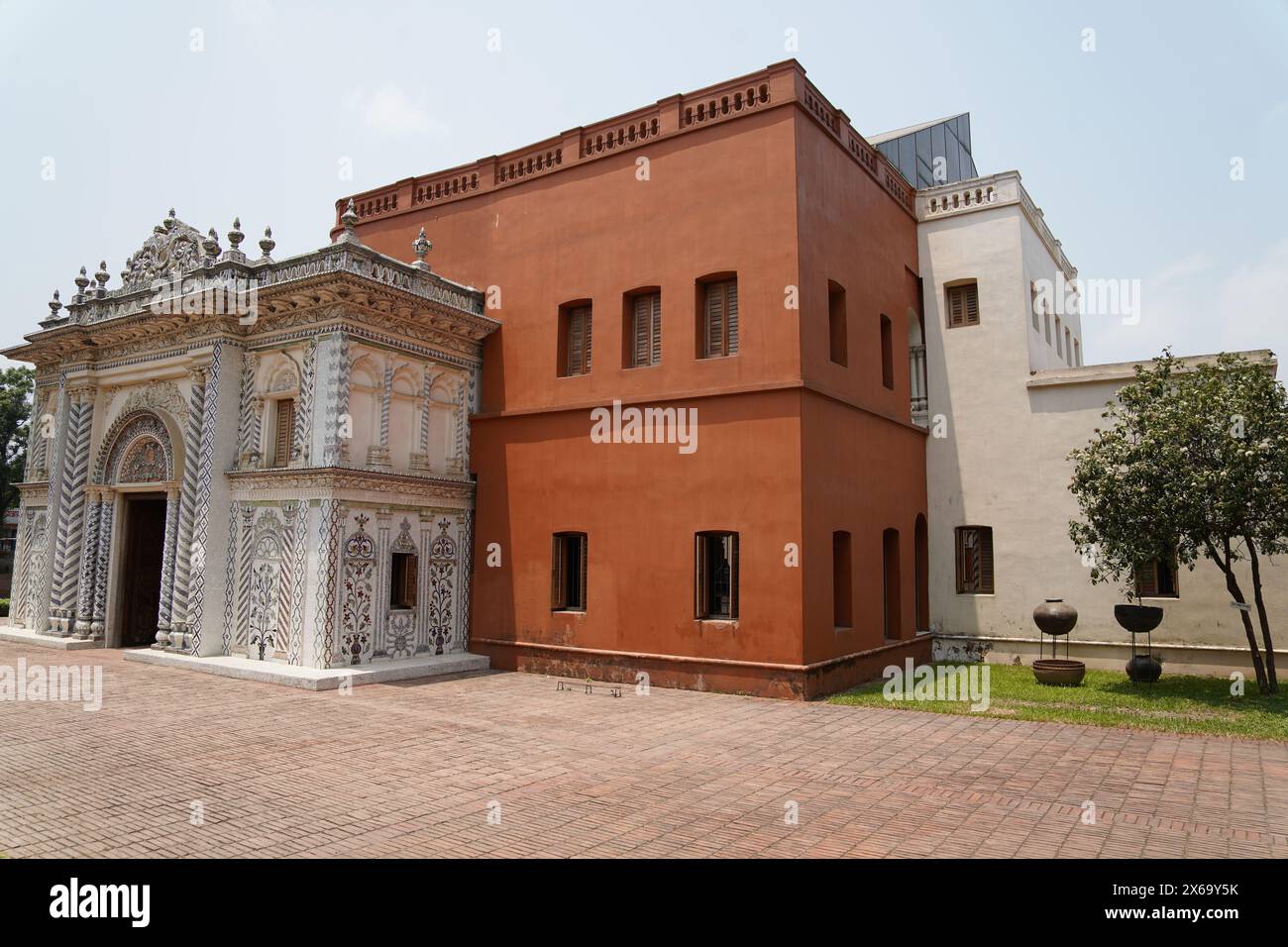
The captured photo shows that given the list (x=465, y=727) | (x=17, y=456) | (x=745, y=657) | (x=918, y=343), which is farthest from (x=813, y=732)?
(x=17, y=456)

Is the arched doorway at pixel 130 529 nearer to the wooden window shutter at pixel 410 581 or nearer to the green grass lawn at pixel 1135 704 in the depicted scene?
the wooden window shutter at pixel 410 581

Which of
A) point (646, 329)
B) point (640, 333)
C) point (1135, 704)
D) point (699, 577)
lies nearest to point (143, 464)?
point (640, 333)

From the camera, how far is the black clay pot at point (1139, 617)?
13375mm

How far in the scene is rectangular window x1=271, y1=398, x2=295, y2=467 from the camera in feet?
48.5

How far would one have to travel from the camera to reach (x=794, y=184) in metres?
12.9

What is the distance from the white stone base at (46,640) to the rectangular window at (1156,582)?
66.7 feet

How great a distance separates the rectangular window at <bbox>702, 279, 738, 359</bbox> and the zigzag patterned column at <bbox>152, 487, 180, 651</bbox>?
34.0 ft

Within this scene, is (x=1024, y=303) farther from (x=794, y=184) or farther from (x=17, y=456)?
(x=17, y=456)

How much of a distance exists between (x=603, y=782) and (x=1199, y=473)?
9771mm

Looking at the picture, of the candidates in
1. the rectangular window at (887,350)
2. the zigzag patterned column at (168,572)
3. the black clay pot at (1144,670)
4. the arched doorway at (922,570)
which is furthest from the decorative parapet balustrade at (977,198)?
the zigzag patterned column at (168,572)

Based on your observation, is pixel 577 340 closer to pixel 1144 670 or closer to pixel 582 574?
pixel 582 574

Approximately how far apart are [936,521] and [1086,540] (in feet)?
13.2

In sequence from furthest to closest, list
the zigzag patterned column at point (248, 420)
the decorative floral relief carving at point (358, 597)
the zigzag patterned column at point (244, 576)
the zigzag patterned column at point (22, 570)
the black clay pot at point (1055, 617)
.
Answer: the zigzag patterned column at point (22, 570) < the zigzag patterned column at point (248, 420) < the zigzag patterned column at point (244, 576) < the black clay pot at point (1055, 617) < the decorative floral relief carving at point (358, 597)

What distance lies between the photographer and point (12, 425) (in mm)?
34531
